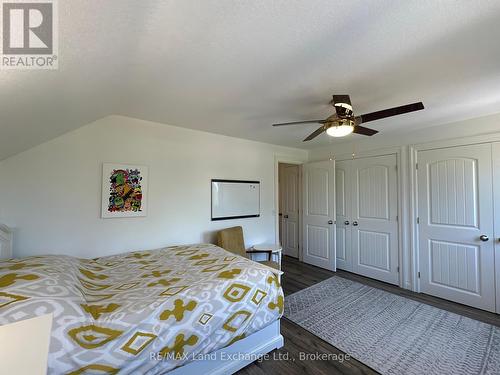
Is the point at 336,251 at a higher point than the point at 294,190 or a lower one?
lower

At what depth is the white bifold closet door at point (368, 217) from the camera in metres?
3.37

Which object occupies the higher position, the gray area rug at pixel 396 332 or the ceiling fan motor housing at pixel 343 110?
the ceiling fan motor housing at pixel 343 110

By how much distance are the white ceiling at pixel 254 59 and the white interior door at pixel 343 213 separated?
180cm

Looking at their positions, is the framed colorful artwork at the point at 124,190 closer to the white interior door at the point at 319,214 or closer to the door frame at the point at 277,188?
the door frame at the point at 277,188

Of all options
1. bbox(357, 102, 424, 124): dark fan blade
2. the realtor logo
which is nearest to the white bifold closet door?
bbox(357, 102, 424, 124): dark fan blade

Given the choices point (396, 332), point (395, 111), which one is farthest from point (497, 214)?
point (395, 111)

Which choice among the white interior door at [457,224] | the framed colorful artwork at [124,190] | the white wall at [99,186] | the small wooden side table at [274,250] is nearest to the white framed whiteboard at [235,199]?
the white wall at [99,186]

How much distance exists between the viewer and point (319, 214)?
416cm

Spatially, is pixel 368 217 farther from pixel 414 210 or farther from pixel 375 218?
pixel 414 210

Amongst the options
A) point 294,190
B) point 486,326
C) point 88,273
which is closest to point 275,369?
point 88,273

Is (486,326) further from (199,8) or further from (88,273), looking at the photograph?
(88,273)

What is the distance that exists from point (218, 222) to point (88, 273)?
5.74ft

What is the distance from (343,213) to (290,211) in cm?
122

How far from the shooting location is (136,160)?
8.77ft
